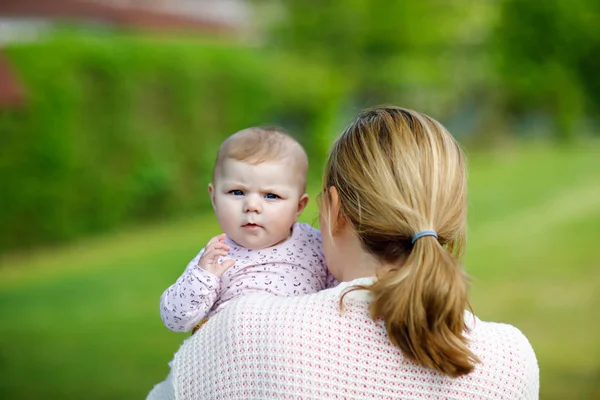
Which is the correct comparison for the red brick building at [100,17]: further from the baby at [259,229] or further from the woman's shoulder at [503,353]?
the woman's shoulder at [503,353]

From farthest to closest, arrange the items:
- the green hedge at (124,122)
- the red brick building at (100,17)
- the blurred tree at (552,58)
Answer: the blurred tree at (552,58)
the red brick building at (100,17)
the green hedge at (124,122)

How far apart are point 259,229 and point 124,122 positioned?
8.04 metres

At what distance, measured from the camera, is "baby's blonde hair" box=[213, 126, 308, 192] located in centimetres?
188

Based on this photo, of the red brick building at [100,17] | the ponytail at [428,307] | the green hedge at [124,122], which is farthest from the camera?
the red brick building at [100,17]

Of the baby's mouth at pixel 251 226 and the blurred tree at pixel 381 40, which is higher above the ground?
the blurred tree at pixel 381 40

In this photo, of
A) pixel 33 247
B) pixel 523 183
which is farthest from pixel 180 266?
pixel 523 183

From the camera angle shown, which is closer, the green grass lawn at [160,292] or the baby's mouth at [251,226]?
the baby's mouth at [251,226]

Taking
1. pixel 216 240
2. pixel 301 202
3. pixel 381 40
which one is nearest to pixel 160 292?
pixel 301 202

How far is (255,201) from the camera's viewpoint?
6.06 feet

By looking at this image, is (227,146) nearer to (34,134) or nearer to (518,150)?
(34,134)

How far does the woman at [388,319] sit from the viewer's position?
4.77ft

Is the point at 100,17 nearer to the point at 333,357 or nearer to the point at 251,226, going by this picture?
the point at 251,226

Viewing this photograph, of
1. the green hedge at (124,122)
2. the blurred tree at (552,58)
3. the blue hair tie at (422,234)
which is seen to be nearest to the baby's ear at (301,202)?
the blue hair tie at (422,234)

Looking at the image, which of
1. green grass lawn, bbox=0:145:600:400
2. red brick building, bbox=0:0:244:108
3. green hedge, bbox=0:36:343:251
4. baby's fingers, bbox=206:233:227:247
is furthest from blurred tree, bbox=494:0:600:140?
baby's fingers, bbox=206:233:227:247
